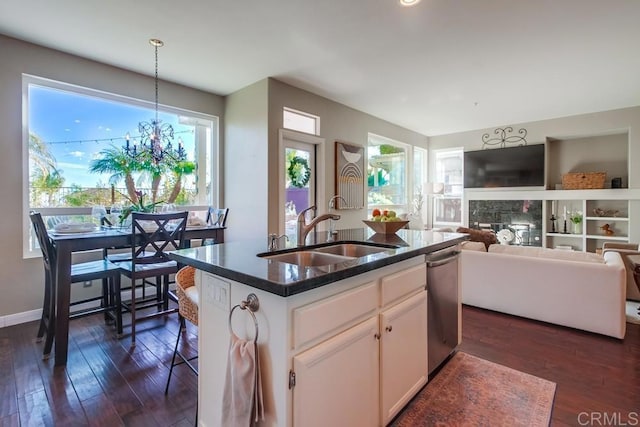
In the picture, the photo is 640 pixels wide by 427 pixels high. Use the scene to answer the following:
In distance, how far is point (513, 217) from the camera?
639cm

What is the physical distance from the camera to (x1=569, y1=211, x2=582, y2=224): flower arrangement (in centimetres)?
593

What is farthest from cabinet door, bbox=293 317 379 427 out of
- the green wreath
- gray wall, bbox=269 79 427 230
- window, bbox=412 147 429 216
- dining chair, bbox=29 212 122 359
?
window, bbox=412 147 429 216

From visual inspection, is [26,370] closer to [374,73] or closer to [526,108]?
[374,73]

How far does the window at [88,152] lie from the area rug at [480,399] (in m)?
3.55

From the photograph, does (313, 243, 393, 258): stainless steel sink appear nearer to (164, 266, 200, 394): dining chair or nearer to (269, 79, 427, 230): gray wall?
(164, 266, 200, 394): dining chair

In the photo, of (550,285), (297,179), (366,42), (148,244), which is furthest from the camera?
(297,179)

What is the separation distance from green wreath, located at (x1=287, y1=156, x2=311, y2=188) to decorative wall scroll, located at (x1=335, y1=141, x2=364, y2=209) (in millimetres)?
567

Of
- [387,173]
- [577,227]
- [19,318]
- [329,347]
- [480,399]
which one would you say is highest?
[387,173]

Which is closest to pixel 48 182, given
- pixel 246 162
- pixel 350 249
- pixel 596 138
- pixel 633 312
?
pixel 246 162

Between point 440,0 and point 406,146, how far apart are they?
4.59 m

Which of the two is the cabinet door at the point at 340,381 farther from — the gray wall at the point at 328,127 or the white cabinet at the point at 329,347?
the gray wall at the point at 328,127

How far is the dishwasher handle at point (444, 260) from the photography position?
A: 204cm

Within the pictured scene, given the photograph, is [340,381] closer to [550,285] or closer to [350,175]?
[550,285]

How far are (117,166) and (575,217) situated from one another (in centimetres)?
776
